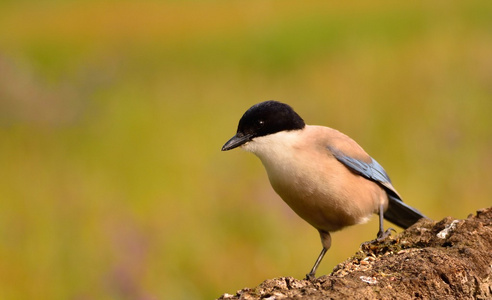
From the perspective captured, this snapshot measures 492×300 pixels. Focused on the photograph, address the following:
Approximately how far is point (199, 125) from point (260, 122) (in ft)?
17.3

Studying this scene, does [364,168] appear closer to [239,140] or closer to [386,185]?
[386,185]

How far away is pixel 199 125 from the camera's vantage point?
1040 centimetres

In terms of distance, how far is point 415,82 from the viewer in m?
11.0

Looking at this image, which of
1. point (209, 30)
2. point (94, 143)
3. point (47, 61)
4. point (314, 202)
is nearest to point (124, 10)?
point (209, 30)

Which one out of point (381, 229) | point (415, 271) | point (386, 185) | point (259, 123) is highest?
point (259, 123)

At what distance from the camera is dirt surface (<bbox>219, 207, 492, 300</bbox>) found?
3439 millimetres

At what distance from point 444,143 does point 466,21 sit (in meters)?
4.30

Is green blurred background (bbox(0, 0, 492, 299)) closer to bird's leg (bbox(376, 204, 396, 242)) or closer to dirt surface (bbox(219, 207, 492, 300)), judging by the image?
bird's leg (bbox(376, 204, 396, 242))

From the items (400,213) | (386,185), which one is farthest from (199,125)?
(386,185)

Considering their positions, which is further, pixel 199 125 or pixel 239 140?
pixel 199 125

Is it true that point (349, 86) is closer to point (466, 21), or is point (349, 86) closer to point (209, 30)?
point (466, 21)

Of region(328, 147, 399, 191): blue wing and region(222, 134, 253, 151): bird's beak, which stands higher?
region(222, 134, 253, 151): bird's beak

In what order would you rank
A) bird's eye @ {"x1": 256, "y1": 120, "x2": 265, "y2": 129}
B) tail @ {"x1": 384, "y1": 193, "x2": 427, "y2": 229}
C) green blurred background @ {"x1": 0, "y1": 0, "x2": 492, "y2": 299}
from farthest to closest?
green blurred background @ {"x1": 0, "y1": 0, "x2": 492, "y2": 299}
tail @ {"x1": 384, "y1": 193, "x2": 427, "y2": 229}
bird's eye @ {"x1": 256, "y1": 120, "x2": 265, "y2": 129}

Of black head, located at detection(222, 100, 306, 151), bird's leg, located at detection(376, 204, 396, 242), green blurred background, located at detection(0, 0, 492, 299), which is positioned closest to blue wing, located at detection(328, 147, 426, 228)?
bird's leg, located at detection(376, 204, 396, 242)
